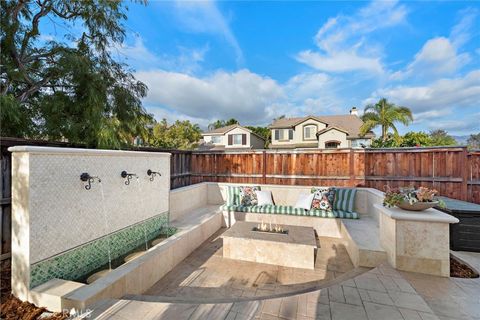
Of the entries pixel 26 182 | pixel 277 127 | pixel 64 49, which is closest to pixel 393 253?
pixel 26 182

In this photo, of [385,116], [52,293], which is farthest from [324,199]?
[385,116]

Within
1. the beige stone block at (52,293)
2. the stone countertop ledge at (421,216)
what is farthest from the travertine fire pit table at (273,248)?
the beige stone block at (52,293)

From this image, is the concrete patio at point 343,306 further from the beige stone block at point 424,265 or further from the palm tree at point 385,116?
the palm tree at point 385,116

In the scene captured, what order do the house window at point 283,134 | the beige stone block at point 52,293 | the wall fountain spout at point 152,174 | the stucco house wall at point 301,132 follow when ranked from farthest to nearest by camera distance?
the house window at point 283,134, the stucco house wall at point 301,132, the wall fountain spout at point 152,174, the beige stone block at point 52,293

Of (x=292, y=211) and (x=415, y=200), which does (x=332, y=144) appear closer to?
(x=292, y=211)

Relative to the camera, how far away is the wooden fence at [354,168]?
5.04 m

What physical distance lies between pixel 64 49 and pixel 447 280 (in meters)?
7.15

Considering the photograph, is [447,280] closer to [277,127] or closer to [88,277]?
[88,277]

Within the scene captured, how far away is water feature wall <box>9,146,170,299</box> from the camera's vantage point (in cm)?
217

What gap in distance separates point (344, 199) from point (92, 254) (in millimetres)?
5006

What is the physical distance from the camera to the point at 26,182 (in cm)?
215

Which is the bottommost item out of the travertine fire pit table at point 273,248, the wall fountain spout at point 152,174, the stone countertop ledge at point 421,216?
the travertine fire pit table at point 273,248

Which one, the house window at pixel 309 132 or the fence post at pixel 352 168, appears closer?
the fence post at pixel 352 168

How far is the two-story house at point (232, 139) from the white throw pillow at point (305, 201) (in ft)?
46.8
